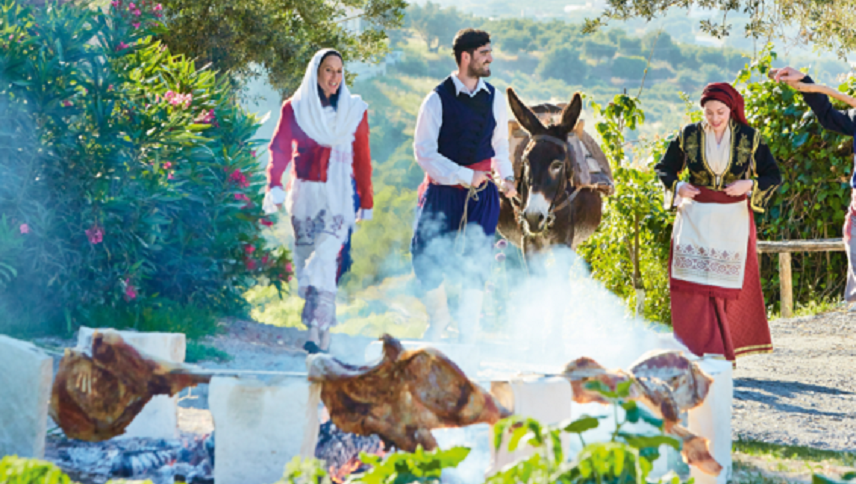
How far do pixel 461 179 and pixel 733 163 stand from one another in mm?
1790

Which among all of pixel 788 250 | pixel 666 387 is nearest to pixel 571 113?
pixel 666 387

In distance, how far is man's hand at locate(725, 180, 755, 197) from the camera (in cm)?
528

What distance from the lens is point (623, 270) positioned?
9.67m

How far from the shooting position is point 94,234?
18.5ft

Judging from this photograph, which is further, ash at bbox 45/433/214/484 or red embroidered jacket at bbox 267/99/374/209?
red embroidered jacket at bbox 267/99/374/209

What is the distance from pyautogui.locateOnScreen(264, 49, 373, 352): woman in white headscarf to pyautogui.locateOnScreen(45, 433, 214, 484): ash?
241 cm

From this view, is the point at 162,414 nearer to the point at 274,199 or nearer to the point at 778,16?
the point at 274,199

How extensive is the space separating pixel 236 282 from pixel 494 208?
310cm

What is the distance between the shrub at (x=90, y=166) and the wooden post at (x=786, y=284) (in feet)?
20.3

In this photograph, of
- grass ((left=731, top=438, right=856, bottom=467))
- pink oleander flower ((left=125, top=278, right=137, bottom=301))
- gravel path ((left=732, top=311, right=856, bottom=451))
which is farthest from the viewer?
pink oleander flower ((left=125, top=278, right=137, bottom=301))

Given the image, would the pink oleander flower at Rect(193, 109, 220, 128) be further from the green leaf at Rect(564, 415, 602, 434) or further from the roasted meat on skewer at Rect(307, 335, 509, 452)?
the green leaf at Rect(564, 415, 602, 434)

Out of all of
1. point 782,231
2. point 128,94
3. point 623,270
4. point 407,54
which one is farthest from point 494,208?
point 407,54

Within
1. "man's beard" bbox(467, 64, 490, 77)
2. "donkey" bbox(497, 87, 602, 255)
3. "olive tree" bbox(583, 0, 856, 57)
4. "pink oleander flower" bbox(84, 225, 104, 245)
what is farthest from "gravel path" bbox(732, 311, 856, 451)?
"olive tree" bbox(583, 0, 856, 57)

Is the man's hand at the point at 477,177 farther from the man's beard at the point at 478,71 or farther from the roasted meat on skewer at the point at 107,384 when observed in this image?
the roasted meat on skewer at the point at 107,384
